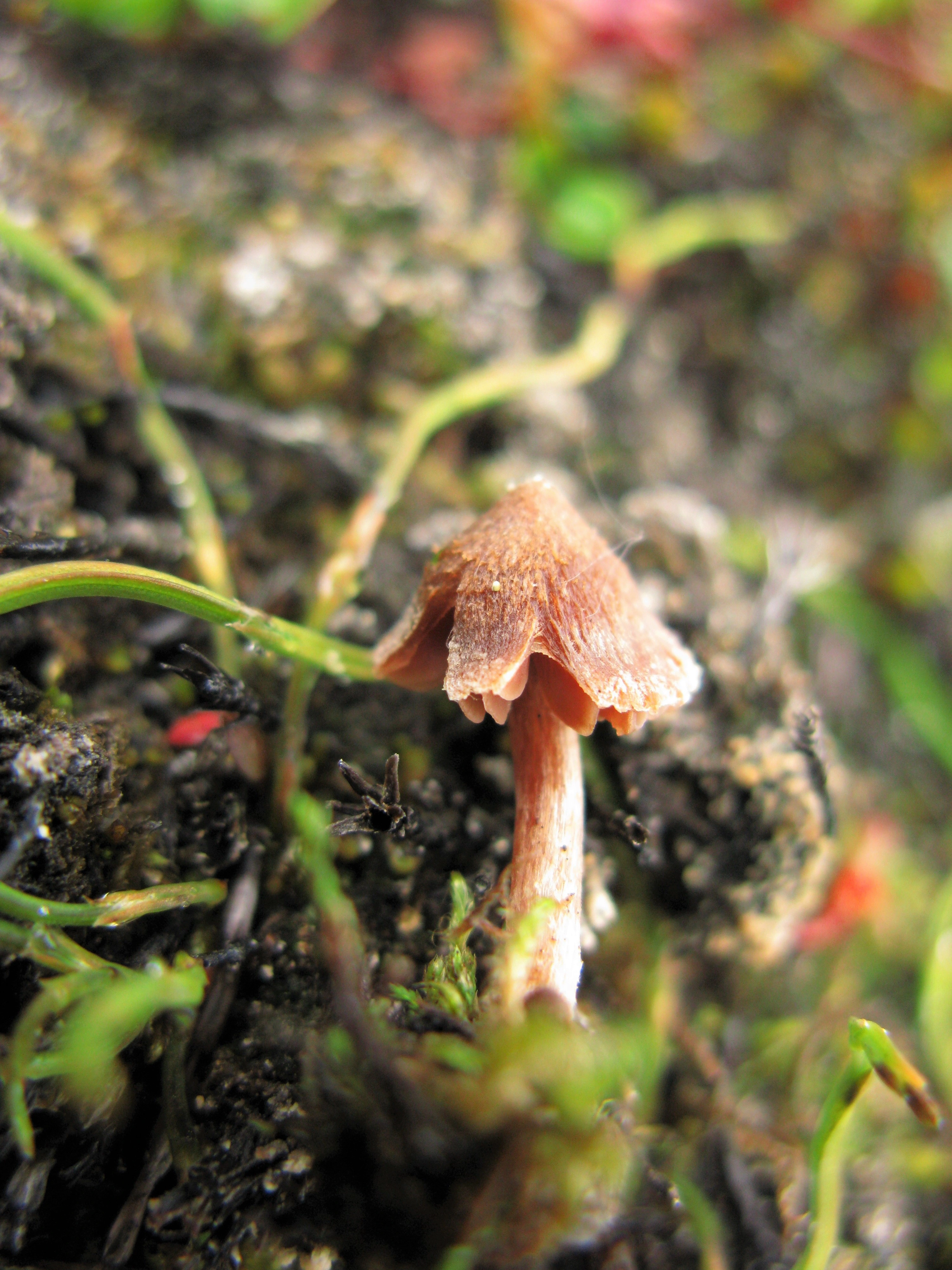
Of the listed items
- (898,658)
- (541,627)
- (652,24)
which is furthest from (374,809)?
(652,24)

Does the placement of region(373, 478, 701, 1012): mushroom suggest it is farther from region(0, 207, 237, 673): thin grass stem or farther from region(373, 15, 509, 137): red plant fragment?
region(373, 15, 509, 137): red plant fragment

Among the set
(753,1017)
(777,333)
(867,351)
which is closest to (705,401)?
(777,333)

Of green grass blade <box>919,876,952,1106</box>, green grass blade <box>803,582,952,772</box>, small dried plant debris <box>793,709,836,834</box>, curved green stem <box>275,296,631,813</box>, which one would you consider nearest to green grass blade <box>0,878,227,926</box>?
curved green stem <box>275,296,631,813</box>

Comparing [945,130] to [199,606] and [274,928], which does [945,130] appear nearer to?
[199,606]

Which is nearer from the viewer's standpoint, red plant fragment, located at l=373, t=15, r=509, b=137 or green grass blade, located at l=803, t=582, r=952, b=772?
green grass blade, located at l=803, t=582, r=952, b=772

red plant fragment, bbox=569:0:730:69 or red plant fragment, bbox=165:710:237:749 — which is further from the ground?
red plant fragment, bbox=569:0:730:69

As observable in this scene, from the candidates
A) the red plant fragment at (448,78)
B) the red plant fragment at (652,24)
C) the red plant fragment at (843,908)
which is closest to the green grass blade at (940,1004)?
the red plant fragment at (843,908)

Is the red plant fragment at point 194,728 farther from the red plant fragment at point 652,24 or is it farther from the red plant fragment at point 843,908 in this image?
the red plant fragment at point 652,24
